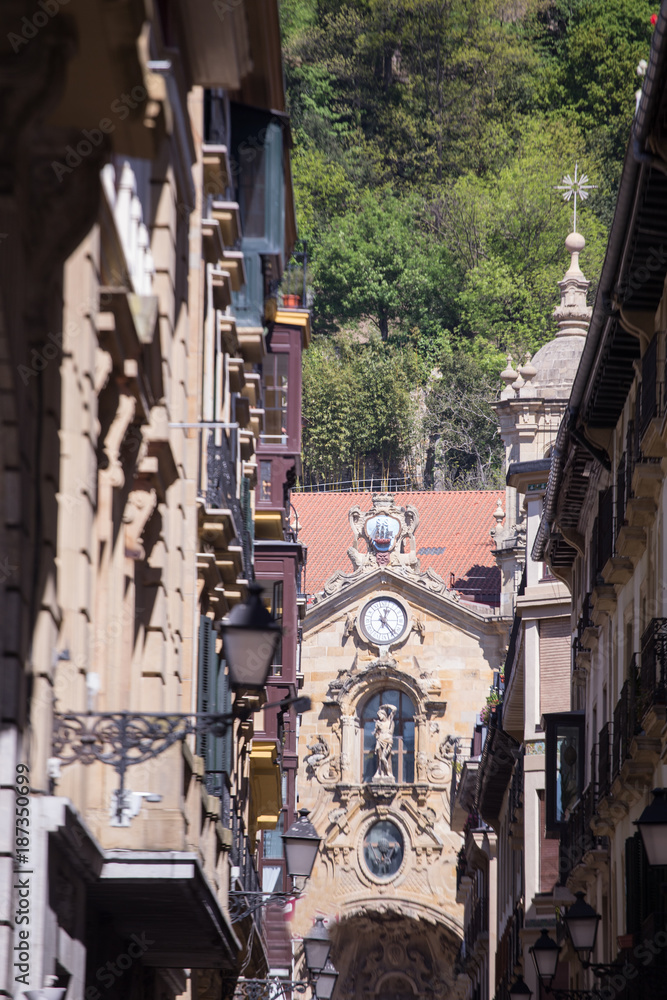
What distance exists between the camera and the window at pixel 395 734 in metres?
62.1

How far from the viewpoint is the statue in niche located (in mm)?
61500

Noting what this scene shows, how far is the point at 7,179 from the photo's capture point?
9.35 meters

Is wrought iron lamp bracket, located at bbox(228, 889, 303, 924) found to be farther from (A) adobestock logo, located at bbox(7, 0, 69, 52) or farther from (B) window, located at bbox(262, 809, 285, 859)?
(B) window, located at bbox(262, 809, 285, 859)

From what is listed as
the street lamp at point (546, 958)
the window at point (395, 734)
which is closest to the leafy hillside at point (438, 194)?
the window at point (395, 734)

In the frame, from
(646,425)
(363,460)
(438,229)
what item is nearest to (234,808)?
(646,425)

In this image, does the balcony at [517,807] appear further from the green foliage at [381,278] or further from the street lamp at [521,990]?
the green foliage at [381,278]

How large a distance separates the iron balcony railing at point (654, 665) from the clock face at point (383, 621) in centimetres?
4484

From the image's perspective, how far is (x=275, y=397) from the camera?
32.7m

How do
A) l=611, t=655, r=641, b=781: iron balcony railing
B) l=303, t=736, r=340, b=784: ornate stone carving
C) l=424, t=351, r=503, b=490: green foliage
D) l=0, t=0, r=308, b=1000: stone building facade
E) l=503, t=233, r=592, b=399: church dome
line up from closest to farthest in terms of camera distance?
l=0, t=0, r=308, b=1000: stone building facade, l=611, t=655, r=641, b=781: iron balcony railing, l=503, t=233, r=592, b=399: church dome, l=303, t=736, r=340, b=784: ornate stone carving, l=424, t=351, r=503, b=490: green foliage

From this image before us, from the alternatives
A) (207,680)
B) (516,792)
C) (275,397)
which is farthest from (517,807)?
(207,680)

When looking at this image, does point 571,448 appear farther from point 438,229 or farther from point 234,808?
point 438,229

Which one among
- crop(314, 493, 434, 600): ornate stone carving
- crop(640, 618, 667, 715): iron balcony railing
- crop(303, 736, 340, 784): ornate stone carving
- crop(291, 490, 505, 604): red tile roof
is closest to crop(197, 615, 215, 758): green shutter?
crop(640, 618, 667, 715): iron balcony railing

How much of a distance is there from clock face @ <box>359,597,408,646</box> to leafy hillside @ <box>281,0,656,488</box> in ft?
61.1

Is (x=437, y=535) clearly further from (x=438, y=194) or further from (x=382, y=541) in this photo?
(x=438, y=194)
